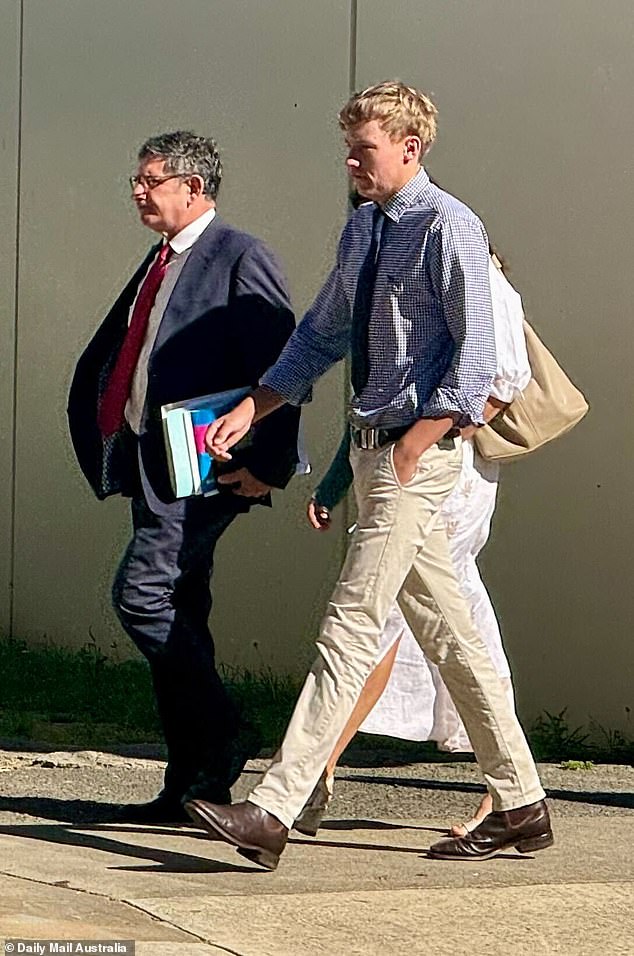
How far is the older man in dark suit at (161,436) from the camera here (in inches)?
217

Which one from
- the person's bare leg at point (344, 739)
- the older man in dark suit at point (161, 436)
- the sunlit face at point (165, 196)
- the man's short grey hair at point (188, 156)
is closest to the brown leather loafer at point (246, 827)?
the person's bare leg at point (344, 739)

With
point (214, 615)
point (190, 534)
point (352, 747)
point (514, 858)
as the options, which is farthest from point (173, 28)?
point (514, 858)

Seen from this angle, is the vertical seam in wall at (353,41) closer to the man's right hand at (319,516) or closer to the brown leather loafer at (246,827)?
the man's right hand at (319,516)

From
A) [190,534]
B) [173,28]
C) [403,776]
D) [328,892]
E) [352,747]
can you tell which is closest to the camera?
[328,892]

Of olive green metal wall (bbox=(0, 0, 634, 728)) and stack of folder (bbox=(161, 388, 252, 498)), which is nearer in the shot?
stack of folder (bbox=(161, 388, 252, 498))

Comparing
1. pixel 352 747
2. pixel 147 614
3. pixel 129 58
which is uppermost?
pixel 129 58

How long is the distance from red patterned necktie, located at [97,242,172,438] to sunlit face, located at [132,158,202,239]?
92 millimetres

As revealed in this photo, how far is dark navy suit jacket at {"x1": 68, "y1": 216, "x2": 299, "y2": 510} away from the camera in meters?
5.52

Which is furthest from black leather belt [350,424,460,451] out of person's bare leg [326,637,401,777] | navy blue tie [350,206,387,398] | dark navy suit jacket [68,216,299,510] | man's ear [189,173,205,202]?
man's ear [189,173,205,202]

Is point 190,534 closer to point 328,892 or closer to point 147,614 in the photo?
point 147,614

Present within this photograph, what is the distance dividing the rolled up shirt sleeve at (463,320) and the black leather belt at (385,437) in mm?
66

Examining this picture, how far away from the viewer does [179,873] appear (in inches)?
190

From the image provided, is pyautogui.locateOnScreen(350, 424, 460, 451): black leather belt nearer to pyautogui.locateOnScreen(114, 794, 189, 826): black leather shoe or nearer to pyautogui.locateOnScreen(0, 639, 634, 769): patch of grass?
pyautogui.locateOnScreen(114, 794, 189, 826): black leather shoe

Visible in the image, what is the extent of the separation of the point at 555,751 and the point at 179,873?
2.61m
